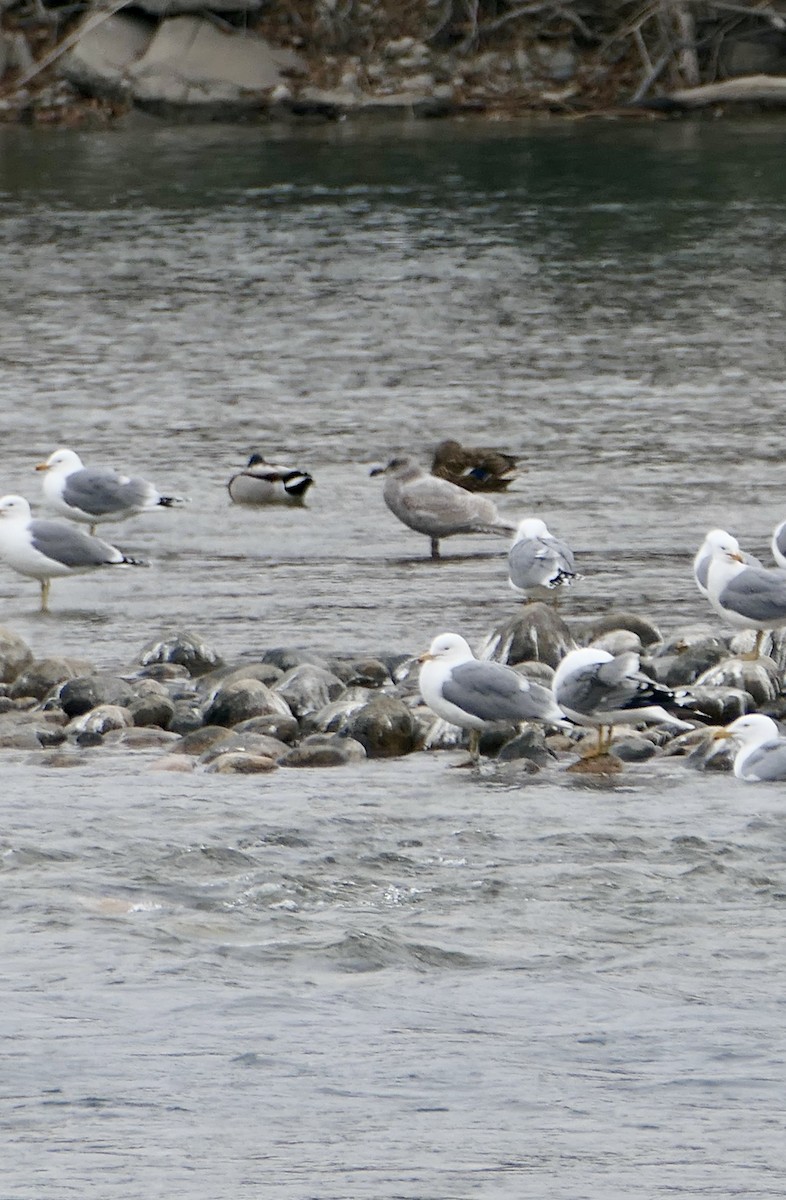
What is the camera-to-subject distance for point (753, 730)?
→ 32.1 ft

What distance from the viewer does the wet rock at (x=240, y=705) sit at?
10.8 m

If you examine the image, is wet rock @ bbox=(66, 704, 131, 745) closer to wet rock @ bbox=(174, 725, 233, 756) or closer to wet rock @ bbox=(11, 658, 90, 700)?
wet rock @ bbox=(174, 725, 233, 756)

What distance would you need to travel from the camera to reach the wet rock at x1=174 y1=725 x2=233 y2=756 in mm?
10445

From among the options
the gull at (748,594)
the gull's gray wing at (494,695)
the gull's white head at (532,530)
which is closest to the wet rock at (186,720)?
the gull's gray wing at (494,695)

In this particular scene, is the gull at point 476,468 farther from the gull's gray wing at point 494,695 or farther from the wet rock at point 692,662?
the gull's gray wing at point 494,695

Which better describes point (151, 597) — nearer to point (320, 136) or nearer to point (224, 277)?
point (224, 277)

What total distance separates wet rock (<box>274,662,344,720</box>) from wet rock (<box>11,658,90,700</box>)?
49.8 inches

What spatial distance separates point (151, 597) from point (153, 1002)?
Result: 7.20 m

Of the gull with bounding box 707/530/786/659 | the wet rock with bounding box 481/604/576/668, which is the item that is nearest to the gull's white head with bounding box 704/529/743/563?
the gull with bounding box 707/530/786/659

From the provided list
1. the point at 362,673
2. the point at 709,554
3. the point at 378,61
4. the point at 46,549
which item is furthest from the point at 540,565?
the point at 378,61

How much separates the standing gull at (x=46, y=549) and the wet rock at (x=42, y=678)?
7.47ft

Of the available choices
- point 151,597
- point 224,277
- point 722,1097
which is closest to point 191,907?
point 722,1097

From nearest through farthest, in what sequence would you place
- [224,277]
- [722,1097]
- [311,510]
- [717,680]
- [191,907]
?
[722,1097], [191,907], [717,680], [311,510], [224,277]

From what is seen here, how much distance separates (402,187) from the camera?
126ft
